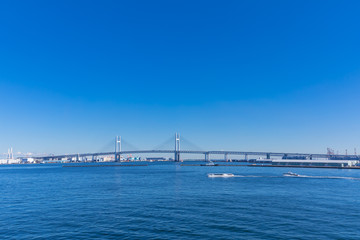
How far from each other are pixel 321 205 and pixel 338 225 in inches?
301

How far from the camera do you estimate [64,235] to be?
15.9 meters

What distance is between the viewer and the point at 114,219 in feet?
64.4

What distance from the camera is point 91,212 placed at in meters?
22.0

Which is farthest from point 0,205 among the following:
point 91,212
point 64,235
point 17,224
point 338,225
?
point 338,225

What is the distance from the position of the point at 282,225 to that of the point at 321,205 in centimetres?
1039

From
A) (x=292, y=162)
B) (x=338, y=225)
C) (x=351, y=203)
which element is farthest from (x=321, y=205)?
(x=292, y=162)

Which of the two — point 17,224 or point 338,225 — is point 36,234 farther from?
point 338,225

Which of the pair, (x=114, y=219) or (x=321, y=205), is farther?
(x=321, y=205)

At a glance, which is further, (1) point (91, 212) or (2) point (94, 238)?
(1) point (91, 212)

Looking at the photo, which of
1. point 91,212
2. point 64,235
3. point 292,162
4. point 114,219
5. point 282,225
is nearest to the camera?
point 64,235

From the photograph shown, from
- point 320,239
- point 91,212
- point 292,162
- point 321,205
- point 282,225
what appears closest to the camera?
point 320,239

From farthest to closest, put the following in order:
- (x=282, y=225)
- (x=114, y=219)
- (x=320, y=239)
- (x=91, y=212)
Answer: (x=91, y=212) < (x=114, y=219) < (x=282, y=225) < (x=320, y=239)

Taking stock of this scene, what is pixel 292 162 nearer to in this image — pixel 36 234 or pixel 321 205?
pixel 321 205

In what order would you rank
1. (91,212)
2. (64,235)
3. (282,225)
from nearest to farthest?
1. (64,235)
2. (282,225)
3. (91,212)
